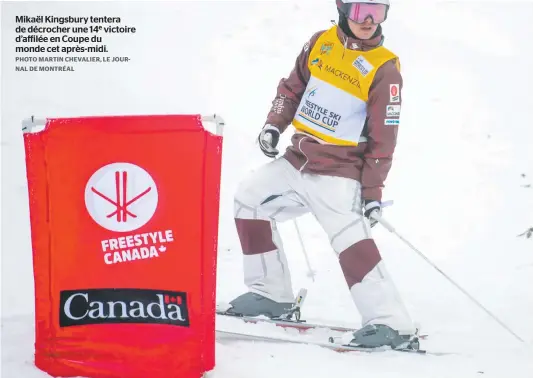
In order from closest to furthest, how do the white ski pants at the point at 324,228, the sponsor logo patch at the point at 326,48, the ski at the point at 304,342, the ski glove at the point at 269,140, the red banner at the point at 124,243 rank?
the red banner at the point at 124,243 < the ski at the point at 304,342 < the white ski pants at the point at 324,228 < the sponsor logo patch at the point at 326,48 < the ski glove at the point at 269,140

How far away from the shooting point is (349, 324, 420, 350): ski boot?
397cm

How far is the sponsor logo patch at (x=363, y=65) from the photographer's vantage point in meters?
3.96

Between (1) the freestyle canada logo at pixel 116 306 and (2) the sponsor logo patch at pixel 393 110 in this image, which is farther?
(2) the sponsor logo patch at pixel 393 110

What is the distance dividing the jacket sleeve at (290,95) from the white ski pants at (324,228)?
0.76 ft

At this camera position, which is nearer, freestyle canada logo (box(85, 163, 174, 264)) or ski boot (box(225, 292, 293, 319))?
freestyle canada logo (box(85, 163, 174, 264))

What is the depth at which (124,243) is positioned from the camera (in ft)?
10.6

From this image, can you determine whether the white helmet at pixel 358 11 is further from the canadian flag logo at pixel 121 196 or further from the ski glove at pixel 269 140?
the canadian flag logo at pixel 121 196

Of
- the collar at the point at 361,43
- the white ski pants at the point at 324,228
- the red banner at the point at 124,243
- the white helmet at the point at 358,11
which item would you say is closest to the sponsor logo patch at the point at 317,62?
the collar at the point at 361,43

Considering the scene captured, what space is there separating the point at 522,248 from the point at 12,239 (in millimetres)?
3588

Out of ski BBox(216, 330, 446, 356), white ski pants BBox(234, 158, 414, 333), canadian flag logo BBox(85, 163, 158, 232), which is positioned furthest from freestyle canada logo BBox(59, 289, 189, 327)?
white ski pants BBox(234, 158, 414, 333)

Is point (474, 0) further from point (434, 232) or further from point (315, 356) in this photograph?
point (315, 356)

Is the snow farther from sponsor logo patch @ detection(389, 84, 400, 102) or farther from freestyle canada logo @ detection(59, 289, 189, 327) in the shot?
sponsor logo patch @ detection(389, 84, 400, 102)

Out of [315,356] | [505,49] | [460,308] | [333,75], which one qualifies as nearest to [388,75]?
[333,75]

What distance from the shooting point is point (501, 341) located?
433cm
